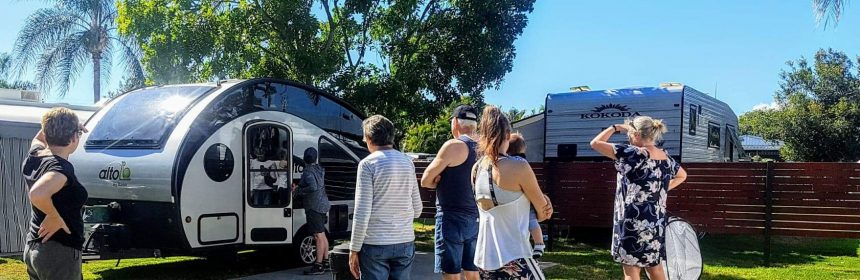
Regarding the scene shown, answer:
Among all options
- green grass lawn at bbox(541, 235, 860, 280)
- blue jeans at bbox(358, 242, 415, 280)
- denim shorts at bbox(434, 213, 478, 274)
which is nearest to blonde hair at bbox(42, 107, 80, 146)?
blue jeans at bbox(358, 242, 415, 280)

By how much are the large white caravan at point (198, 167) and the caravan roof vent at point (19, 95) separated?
4.08 meters

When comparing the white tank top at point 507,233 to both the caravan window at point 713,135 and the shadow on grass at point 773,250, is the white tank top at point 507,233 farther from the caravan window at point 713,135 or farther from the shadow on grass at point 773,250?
the caravan window at point 713,135

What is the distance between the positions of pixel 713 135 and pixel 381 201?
11.6 m

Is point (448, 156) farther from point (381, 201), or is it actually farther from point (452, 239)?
point (381, 201)

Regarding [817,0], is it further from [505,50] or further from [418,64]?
[418,64]

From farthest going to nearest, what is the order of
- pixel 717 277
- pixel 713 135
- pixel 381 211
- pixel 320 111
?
pixel 713 135
pixel 320 111
pixel 717 277
pixel 381 211

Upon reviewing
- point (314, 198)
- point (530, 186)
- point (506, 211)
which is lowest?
point (314, 198)

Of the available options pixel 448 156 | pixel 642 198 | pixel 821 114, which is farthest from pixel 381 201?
pixel 821 114

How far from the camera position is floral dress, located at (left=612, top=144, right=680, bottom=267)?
5.16 meters

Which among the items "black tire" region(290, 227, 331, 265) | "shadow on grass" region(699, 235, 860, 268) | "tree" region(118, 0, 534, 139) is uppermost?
"tree" region(118, 0, 534, 139)

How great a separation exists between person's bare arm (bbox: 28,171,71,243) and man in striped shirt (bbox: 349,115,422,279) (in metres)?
1.70

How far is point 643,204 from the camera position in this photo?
5191 millimetres

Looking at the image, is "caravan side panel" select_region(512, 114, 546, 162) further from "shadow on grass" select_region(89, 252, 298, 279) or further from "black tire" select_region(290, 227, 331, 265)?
"black tire" select_region(290, 227, 331, 265)

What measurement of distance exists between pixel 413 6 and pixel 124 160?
261 inches
